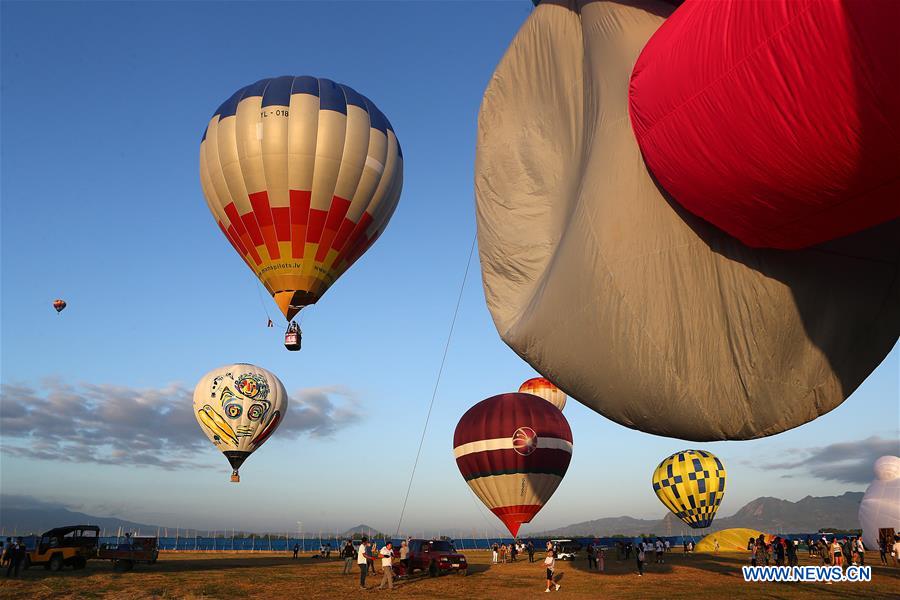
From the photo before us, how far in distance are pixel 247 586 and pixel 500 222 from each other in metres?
19.4

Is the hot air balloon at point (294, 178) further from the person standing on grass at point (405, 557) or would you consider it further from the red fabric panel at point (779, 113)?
the red fabric panel at point (779, 113)

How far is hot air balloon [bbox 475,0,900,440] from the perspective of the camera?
126 inches

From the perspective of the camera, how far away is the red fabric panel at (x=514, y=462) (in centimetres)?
3238

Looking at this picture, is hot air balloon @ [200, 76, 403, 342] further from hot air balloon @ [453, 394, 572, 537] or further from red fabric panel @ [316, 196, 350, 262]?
hot air balloon @ [453, 394, 572, 537]

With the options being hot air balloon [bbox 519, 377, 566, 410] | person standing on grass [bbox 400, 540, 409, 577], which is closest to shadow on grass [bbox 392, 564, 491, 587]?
person standing on grass [bbox 400, 540, 409, 577]

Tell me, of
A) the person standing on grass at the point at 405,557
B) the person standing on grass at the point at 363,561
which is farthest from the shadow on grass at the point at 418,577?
the person standing on grass at the point at 363,561

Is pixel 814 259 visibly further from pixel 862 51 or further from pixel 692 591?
pixel 692 591

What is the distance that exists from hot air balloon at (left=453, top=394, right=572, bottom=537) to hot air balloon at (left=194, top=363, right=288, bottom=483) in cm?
1150

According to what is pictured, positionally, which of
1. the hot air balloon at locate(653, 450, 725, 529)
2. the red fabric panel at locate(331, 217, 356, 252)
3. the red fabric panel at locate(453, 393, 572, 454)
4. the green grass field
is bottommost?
the green grass field

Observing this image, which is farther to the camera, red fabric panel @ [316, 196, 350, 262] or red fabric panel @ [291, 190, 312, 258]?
red fabric panel @ [316, 196, 350, 262]

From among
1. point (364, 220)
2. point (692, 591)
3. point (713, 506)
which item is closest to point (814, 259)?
point (692, 591)

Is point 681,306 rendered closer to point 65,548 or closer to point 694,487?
point 65,548

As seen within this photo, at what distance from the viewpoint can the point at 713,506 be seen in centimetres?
4384

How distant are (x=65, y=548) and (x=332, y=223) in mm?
16129
